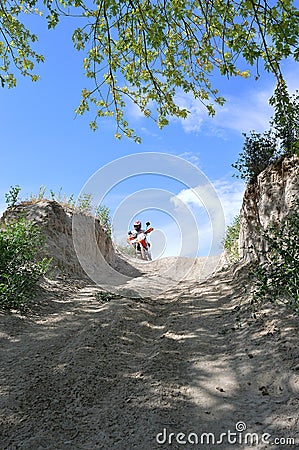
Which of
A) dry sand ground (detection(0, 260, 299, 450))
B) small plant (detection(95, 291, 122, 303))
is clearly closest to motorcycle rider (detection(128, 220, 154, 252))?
small plant (detection(95, 291, 122, 303))

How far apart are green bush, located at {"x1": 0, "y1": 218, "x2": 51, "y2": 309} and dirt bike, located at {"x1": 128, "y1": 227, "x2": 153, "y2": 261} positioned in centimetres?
940

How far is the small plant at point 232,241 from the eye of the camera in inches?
383

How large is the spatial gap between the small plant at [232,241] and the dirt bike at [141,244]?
5.30m

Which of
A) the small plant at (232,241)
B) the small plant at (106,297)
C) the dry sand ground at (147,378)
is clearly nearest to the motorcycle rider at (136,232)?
the small plant at (232,241)

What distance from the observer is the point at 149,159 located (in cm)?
928

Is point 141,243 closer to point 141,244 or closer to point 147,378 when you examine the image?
point 141,244

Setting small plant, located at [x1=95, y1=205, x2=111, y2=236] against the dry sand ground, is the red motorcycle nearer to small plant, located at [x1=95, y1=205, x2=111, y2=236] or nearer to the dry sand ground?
small plant, located at [x1=95, y1=205, x2=111, y2=236]

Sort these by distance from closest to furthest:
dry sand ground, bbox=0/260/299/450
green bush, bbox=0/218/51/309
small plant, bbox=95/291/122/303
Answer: dry sand ground, bbox=0/260/299/450
green bush, bbox=0/218/51/309
small plant, bbox=95/291/122/303

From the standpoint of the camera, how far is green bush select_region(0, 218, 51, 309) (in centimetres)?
586

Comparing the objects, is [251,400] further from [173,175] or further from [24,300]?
[173,175]

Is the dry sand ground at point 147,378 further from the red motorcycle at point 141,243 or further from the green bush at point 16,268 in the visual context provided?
the red motorcycle at point 141,243

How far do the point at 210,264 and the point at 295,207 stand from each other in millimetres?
7277

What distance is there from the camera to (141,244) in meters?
16.5

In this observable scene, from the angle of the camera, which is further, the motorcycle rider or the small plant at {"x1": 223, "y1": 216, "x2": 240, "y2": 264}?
the motorcycle rider
